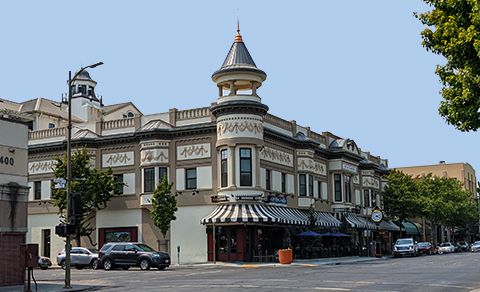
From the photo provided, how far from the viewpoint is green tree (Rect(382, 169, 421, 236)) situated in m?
67.4

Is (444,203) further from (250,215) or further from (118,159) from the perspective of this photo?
(118,159)

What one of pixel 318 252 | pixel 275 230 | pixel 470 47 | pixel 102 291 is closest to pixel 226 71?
pixel 275 230

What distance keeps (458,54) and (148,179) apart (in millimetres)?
33951

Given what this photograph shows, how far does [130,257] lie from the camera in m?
35.9

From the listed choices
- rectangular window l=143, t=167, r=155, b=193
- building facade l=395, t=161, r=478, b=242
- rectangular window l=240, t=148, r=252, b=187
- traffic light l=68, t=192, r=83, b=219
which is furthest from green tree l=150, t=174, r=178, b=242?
building facade l=395, t=161, r=478, b=242

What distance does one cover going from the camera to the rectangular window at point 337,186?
57.2 metres

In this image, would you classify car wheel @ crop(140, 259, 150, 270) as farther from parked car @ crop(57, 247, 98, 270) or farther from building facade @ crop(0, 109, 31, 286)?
building facade @ crop(0, 109, 31, 286)

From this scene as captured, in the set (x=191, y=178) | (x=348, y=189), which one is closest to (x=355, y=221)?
(x=348, y=189)

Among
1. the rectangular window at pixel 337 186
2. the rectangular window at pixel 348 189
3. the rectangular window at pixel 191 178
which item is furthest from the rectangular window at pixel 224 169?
the rectangular window at pixel 348 189

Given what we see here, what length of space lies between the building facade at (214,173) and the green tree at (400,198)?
44.2 feet

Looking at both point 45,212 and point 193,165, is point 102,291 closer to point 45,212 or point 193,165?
point 193,165

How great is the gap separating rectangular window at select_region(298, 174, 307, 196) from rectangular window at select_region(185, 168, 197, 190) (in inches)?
401

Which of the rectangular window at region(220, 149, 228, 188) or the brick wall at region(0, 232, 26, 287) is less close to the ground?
the rectangular window at region(220, 149, 228, 188)

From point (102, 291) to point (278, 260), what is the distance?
23.7 meters
